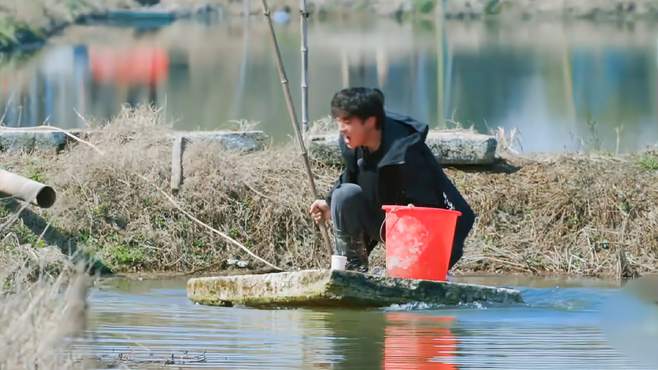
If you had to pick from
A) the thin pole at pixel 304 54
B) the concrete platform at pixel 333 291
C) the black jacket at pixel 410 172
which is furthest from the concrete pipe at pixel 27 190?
the thin pole at pixel 304 54

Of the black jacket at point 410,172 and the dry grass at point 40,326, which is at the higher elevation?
the dry grass at point 40,326

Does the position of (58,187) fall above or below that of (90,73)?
above

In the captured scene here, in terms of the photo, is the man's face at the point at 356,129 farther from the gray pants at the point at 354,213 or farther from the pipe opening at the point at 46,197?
the pipe opening at the point at 46,197

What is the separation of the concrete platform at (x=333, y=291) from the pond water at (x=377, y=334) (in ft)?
0.20

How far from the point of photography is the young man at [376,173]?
30.5 feet

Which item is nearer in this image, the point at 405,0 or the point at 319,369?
the point at 319,369

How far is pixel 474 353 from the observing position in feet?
26.1

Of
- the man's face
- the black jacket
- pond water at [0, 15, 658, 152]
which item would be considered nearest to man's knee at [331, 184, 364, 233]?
the black jacket

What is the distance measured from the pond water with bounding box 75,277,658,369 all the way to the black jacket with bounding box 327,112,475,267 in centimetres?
60

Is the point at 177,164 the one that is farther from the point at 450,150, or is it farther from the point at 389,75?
the point at 389,75

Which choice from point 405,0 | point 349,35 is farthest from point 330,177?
point 405,0

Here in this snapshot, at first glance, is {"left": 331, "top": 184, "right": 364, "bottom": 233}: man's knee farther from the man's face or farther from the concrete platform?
the concrete platform

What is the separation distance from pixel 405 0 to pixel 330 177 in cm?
5501

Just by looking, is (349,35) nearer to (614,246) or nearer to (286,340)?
(614,246)
